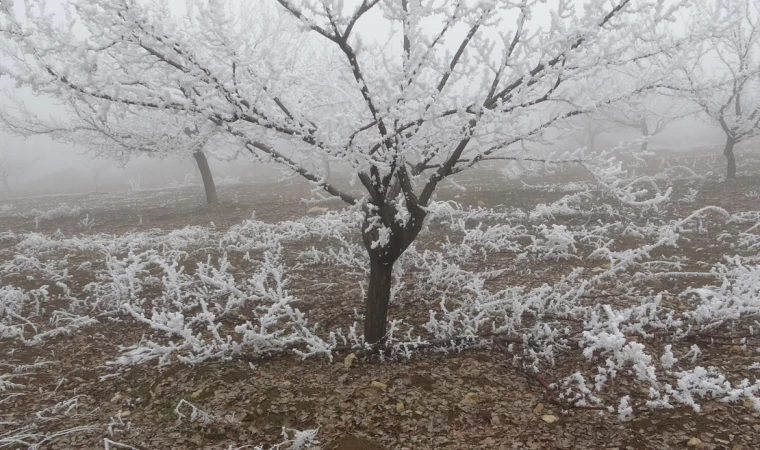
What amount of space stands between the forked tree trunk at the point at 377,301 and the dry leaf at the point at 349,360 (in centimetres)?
25

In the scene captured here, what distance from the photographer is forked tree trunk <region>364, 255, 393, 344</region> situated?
13.5 ft

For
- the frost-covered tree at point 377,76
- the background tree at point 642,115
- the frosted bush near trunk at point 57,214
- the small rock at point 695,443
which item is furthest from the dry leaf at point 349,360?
the frosted bush near trunk at point 57,214

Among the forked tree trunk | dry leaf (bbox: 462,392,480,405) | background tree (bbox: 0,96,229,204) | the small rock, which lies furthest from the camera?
background tree (bbox: 0,96,229,204)

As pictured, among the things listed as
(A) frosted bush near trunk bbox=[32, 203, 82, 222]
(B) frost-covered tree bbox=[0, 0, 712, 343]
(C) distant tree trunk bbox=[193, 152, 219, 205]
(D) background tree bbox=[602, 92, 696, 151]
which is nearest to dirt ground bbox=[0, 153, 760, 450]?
(B) frost-covered tree bbox=[0, 0, 712, 343]

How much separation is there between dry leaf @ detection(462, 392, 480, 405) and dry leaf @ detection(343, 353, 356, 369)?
3.54ft

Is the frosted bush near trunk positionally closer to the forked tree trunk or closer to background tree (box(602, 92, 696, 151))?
the forked tree trunk

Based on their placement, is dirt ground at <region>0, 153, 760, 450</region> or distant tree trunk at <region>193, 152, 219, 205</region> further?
distant tree trunk at <region>193, 152, 219, 205</region>

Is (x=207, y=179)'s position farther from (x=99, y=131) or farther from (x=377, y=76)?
(x=377, y=76)

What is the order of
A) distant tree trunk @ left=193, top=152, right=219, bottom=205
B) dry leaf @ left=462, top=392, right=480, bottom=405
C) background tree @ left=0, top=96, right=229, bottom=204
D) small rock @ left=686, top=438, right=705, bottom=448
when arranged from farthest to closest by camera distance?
distant tree trunk @ left=193, top=152, right=219, bottom=205
background tree @ left=0, top=96, right=229, bottom=204
dry leaf @ left=462, top=392, right=480, bottom=405
small rock @ left=686, top=438, right=705, bottom=448

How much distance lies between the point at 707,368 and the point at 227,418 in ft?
12.1

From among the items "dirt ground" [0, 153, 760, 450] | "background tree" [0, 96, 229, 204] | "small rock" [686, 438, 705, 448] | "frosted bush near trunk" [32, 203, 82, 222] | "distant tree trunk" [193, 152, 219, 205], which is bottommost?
"dirt ground" [0, 153, 760, 450]

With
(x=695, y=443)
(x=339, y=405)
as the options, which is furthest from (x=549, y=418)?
(x=339, y=405)

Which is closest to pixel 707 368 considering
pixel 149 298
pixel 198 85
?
pixel 198 85

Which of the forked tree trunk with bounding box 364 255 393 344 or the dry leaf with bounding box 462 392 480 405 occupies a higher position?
the forked tree trunk with bounding box 364 255 393 344
